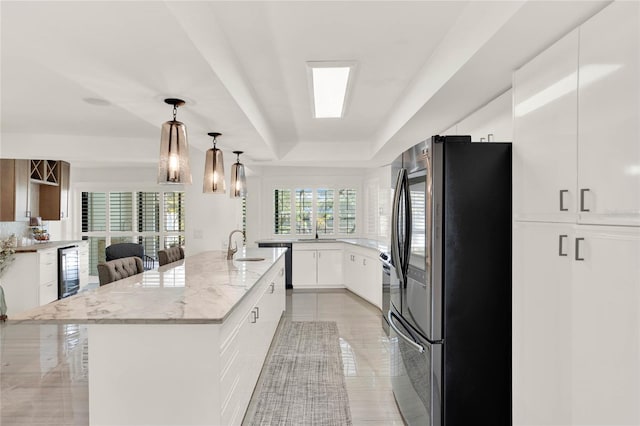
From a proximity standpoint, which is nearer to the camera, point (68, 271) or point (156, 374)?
point (156, 374)

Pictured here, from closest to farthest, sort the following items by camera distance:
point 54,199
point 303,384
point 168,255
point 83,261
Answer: point 303,384 < point 168,255 < point 54,199 < point 83,261

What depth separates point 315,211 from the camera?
737 cm

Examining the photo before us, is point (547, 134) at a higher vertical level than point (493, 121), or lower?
lower

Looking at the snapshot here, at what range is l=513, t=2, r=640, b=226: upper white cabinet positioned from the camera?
1231 millimetres

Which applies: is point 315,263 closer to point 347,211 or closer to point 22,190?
point 347,211

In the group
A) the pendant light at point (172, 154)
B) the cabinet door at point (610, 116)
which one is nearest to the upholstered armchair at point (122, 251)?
the pendant light at point (172, 154)

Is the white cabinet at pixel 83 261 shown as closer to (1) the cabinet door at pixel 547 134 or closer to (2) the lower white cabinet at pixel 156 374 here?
(2) the lower white cabinet at pixel 156 374

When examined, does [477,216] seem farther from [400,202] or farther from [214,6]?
[214,6]

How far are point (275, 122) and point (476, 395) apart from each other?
3.35 m

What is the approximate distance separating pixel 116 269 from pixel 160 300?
1.32 m

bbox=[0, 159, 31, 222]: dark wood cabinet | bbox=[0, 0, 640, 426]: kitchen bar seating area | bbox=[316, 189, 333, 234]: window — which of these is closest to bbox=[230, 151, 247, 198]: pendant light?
bbox=[0, 0, 640, 426]: kitchen bar seating area

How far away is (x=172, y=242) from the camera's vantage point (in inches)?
303

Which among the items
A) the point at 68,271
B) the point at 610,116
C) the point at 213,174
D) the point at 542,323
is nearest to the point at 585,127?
the point at 610,116

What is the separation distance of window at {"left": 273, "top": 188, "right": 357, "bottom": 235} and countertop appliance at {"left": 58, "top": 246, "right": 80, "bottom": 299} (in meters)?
3.38
